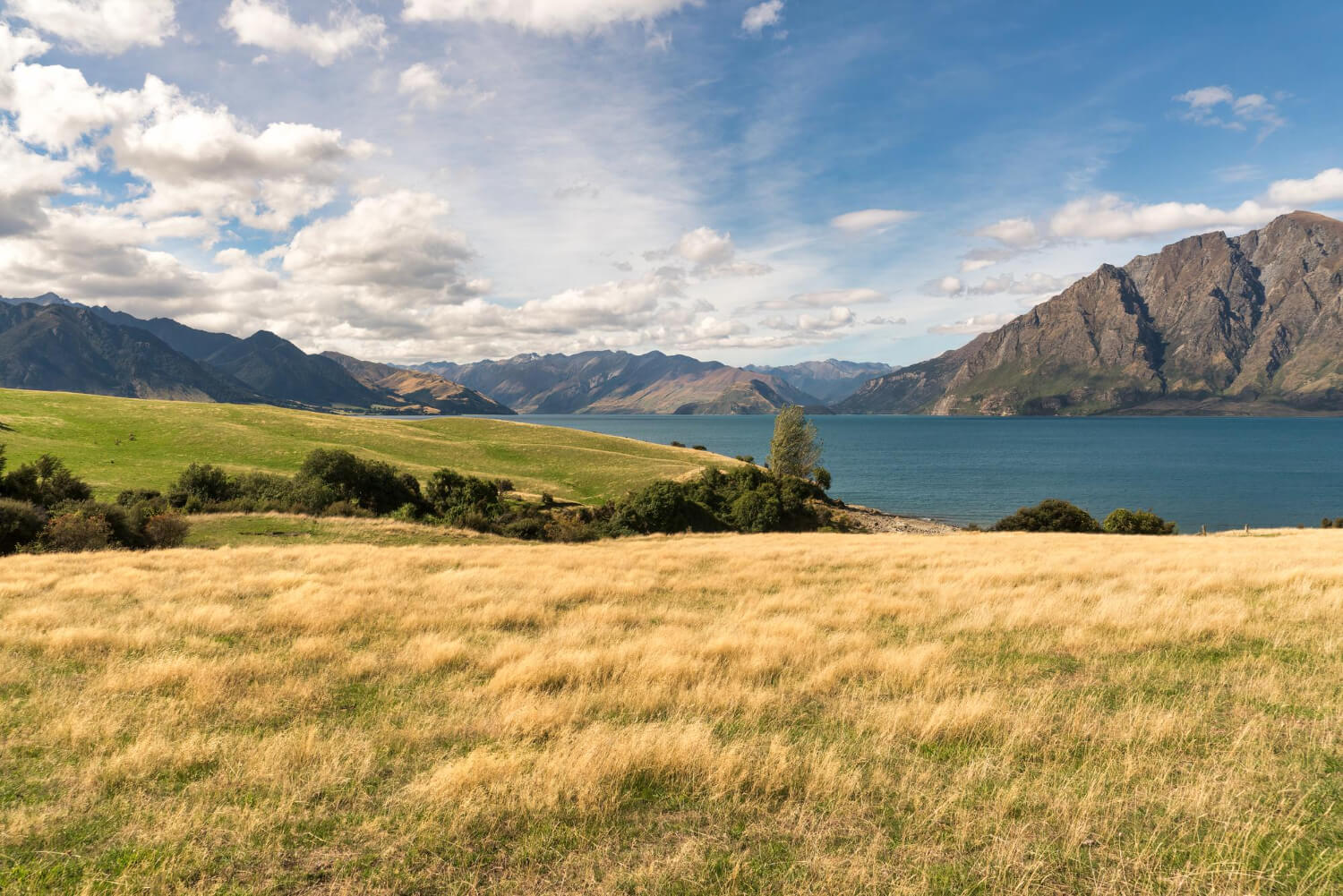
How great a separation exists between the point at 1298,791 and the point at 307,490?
46.4 metres

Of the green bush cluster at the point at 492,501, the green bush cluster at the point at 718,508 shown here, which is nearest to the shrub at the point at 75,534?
the green bush cluster at the point at 492,501

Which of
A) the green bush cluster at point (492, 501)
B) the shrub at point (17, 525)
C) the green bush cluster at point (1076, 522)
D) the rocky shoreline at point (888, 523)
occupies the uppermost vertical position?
the shrub at point (17, 525)

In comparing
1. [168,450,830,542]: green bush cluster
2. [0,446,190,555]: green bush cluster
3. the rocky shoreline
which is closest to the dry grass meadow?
[0,446,190,555]: green bush cluster

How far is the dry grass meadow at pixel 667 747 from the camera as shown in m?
4.95

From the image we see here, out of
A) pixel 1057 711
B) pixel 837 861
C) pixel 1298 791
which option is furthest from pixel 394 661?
pixel 1298 791

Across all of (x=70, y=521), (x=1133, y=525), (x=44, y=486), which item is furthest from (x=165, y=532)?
(x=1133, y=525)

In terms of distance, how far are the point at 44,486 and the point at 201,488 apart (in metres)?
7.76

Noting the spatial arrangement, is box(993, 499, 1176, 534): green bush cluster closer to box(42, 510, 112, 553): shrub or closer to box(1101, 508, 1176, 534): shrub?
box(1101, 508, 1176, 534): shrub

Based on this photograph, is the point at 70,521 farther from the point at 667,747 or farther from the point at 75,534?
the point at 667,747

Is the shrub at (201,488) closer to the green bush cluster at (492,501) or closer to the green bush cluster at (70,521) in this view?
the green bush cluster at (492,501)

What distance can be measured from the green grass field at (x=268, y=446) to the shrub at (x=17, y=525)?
60.4ft

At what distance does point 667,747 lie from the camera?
6691mm

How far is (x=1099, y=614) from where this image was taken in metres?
13.0

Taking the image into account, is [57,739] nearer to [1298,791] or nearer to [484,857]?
[484,857]
